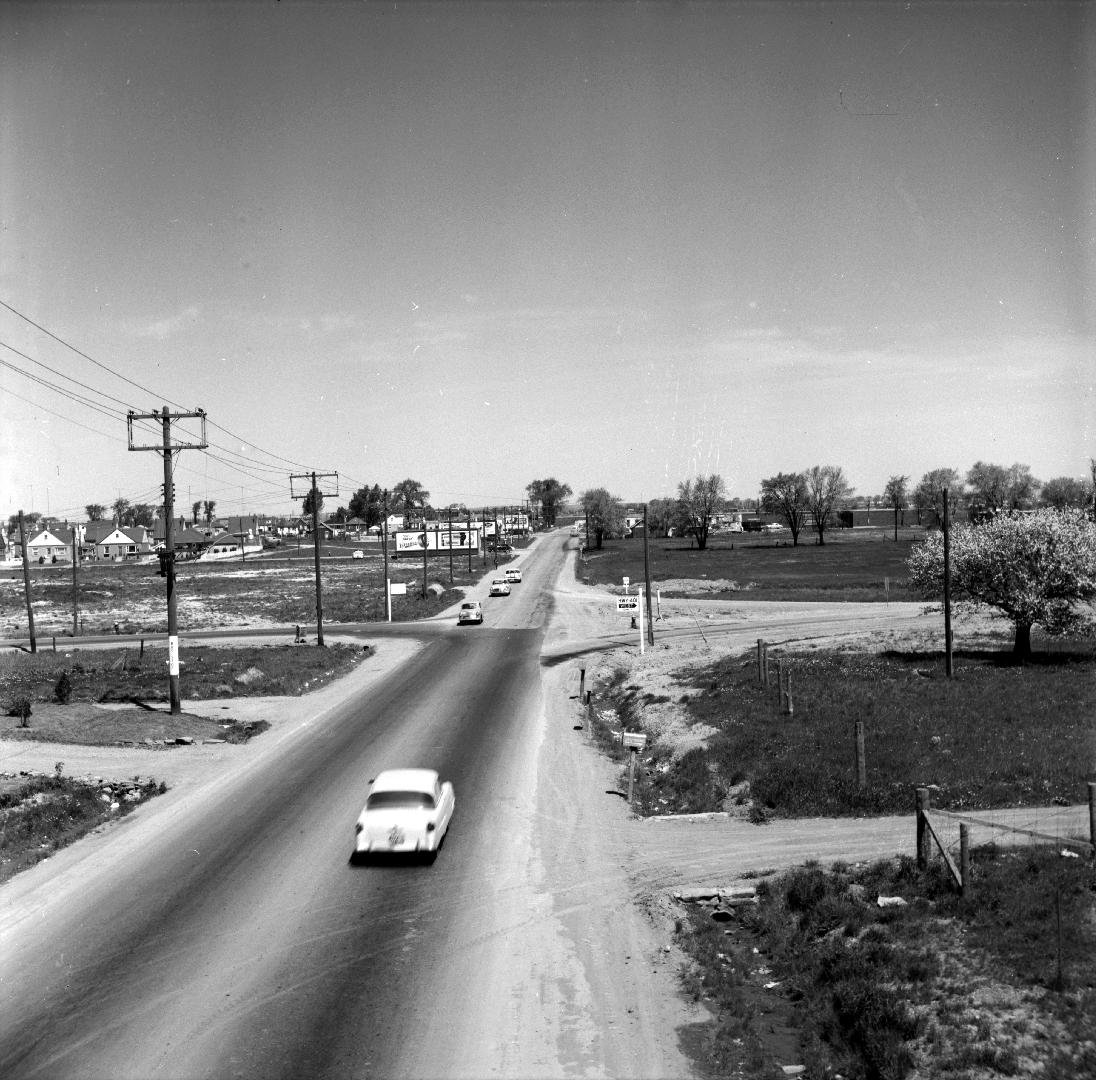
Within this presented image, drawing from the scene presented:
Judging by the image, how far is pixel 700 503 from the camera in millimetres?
157625

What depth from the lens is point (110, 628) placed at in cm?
6494

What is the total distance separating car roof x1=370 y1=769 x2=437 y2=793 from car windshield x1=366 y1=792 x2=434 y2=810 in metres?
0.08

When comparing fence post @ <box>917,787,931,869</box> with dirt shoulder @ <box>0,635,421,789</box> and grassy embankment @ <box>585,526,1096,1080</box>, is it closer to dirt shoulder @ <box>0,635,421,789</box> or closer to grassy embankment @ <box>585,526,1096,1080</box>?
grassy embankment @ <box>585,526,1096,1080</box>

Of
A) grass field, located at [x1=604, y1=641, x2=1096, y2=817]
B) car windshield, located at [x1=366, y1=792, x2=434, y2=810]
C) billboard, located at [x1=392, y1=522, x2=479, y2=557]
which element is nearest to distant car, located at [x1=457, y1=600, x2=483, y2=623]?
grass field, located at [x1=604, y1=641, x2=1096, y2=817]

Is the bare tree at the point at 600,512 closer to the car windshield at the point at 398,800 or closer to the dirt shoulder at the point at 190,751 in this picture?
the dirt shoulder at the point at 190,751

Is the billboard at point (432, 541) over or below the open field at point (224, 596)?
over

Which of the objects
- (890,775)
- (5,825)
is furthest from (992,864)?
(5,825)

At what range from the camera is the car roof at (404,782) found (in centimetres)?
1625

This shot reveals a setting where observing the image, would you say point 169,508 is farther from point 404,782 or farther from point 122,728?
point 404,782

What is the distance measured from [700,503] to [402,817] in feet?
477

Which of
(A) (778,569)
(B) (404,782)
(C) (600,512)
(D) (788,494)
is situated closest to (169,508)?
(B) (404,782)

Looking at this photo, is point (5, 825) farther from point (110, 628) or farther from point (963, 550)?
point (110, 628)

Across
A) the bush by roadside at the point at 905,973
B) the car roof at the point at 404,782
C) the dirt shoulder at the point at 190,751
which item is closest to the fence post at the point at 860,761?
the bush by roadside at the point at 905,973

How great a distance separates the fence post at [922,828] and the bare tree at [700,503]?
5524 inches
